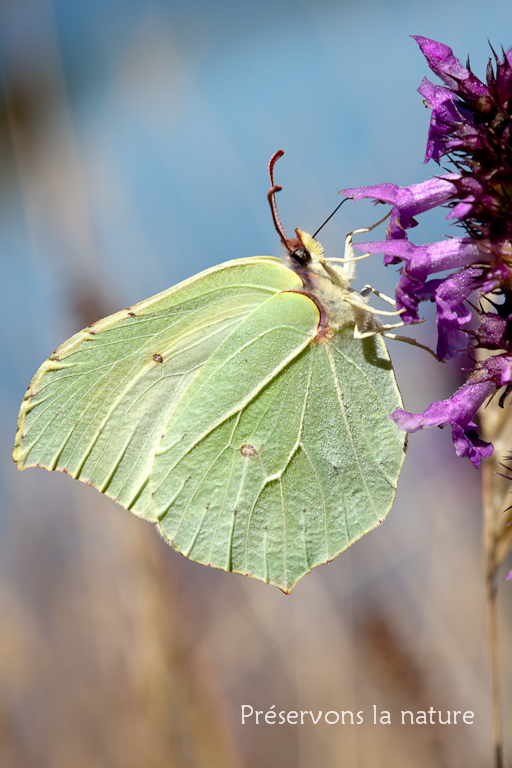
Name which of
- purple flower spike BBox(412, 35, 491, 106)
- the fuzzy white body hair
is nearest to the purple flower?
purple flower spike BBox(412, 35, 491, 106)

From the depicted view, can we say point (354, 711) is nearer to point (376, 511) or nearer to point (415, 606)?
point (415, 606)

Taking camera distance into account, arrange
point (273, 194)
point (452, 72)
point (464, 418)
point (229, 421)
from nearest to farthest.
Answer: point (452, 72) < point (464, 418) < point (273, 194) < point (229, 421)

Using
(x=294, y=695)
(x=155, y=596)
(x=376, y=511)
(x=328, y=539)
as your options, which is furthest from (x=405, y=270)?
(x=294, y=695)

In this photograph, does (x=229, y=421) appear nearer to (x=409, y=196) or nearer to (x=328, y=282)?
(x=328, y=282)

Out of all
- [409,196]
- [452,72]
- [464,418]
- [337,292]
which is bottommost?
[464,418]

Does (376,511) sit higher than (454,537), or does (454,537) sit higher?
(376,511)

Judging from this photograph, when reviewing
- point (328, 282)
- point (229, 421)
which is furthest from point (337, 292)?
point (229, 421)
